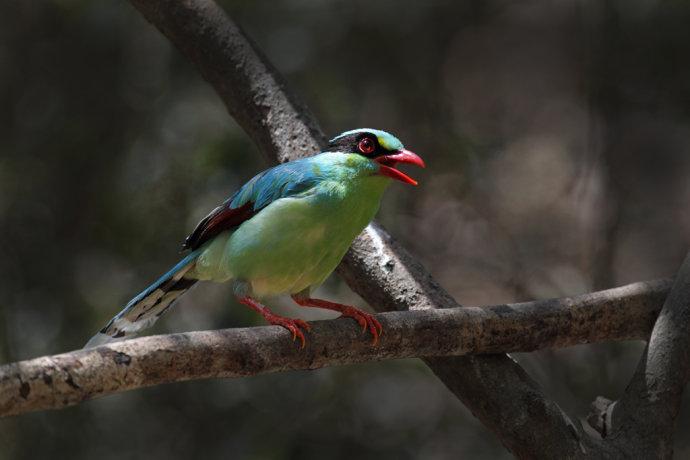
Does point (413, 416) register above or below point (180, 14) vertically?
below

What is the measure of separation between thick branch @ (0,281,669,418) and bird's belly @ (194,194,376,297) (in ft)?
1.09

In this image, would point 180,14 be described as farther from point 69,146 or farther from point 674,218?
point 674,218

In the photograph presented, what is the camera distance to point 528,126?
7.70 m

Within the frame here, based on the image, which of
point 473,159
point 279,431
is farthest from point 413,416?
point 473,159

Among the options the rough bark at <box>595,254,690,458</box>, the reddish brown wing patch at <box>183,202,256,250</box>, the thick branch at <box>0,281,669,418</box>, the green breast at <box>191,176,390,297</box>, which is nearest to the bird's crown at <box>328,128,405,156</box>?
the green breast at <box>191,176,390,297</box>

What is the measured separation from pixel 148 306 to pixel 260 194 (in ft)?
2.19

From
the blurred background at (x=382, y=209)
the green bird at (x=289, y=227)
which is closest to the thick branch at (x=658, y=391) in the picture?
the green bird at (x=289, y=227)

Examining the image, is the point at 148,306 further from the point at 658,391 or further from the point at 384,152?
the point at 658,391

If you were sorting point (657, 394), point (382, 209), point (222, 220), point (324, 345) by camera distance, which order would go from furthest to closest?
point (382, 209) → point (222, 220) → point (657, 394) → point (324, 345)

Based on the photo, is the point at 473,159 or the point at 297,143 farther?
the point at 473,159

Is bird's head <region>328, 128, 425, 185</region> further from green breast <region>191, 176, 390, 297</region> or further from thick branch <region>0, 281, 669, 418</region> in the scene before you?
thick branch <region>0, 281, 669, 418</region>

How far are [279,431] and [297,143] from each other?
188 centimetres

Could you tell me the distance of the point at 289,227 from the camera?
3537 mm

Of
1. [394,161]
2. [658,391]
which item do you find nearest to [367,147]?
[394,161]
